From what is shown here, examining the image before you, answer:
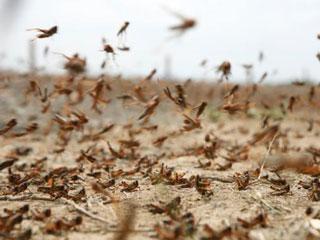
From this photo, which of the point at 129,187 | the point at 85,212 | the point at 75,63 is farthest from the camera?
the point at 75,63

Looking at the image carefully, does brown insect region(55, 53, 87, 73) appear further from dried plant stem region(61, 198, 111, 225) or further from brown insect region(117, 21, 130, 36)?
dried plant stem region(61, 198, 111, 225)

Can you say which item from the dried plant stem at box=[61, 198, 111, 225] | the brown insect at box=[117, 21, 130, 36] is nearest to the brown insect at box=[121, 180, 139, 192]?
the dried plant stem at box=[61, 198, 111, 225]

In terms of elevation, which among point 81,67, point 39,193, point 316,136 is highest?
point 81,67

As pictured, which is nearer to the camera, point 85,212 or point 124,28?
point 85,212

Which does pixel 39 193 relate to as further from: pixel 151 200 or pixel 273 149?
pixel 273 149

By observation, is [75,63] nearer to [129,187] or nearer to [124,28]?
[124,28]

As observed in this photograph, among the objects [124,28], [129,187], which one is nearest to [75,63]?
[124,28]

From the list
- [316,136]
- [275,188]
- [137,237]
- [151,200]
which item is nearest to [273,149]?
[316,136]

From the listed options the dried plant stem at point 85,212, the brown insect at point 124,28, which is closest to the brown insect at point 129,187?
the dried plant stem at point 85,212

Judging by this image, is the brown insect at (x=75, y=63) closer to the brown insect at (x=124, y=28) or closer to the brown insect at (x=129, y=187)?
the brown insect at (x=124, y=28)

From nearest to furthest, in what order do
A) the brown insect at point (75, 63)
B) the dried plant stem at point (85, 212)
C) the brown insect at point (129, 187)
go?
the dried plant stem at point (85, 212) < the brown insect at point (129, 187) < the brown insect at point (75, 63)

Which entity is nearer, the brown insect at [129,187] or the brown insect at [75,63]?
the brown insect at [129,187]
